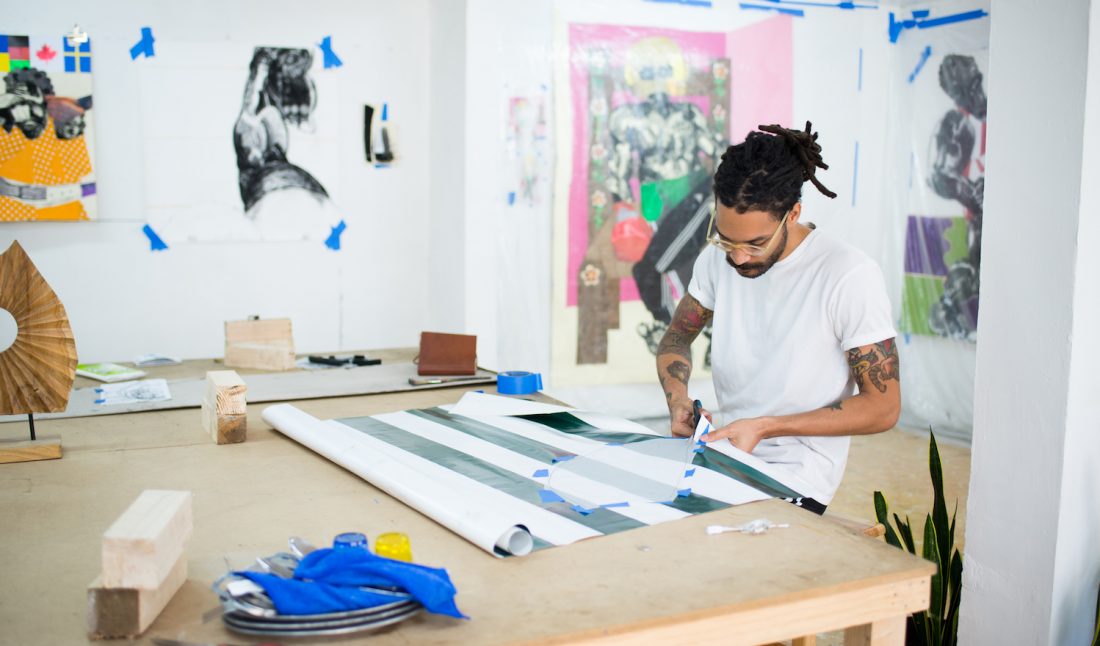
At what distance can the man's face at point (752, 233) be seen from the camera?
234cm

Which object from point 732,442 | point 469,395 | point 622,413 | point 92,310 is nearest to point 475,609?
point 732,442

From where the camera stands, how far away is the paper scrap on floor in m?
2.70

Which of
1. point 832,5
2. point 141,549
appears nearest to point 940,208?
point 832,5

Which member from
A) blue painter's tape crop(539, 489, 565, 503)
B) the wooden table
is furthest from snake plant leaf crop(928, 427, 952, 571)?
blue painter's tape crop(539, 489, 565, 503)

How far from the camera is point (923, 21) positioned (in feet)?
18.6

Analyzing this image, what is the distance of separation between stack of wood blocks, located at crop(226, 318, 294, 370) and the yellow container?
6.09 feet

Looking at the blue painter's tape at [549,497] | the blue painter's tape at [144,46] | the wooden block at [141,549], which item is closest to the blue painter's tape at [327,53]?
the blue painter's tape at [144,46]

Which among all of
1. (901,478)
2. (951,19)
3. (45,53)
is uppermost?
(951,19)

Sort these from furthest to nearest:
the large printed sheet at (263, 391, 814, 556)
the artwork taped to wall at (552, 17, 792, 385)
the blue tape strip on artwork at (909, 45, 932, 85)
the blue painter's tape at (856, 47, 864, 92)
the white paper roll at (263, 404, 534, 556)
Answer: the blue painter's tape at (856, 47, 864, 92) → the blue tape strip on artwork at (909, 45, 932, 85) → the artwork taped to wall at (552, 17, 792, 385) → the large printed sheet at (263, 391, 814, 556) → the white paper roll at (263, 404, 534, 556)

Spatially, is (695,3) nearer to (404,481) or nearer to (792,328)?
(792,328)

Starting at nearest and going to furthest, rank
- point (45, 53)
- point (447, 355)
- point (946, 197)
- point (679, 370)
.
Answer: point (679, 370) → point (447, 355) → point (45, 53) → point (946, 197)

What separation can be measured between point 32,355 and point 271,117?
9.54 ft

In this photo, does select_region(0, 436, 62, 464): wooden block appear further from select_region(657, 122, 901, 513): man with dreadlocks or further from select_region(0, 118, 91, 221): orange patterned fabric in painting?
select_region(0, 118, 91, 221): orange patterned fabric in painting

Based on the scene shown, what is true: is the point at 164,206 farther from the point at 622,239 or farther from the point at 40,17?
the point at 622,239
